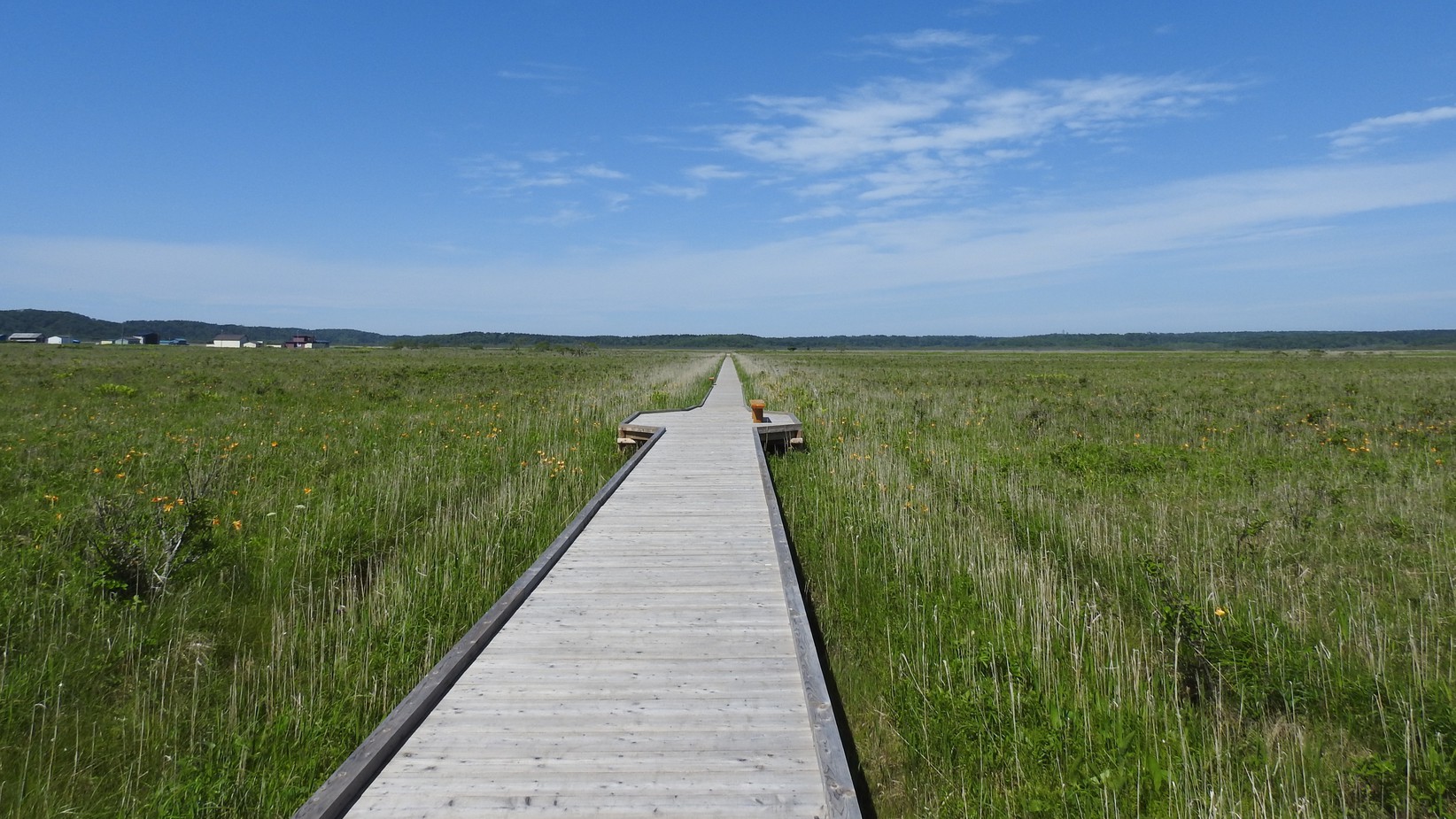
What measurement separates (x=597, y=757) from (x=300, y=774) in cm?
173

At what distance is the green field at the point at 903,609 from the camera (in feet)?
11.6

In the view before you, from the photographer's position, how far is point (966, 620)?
520 cm

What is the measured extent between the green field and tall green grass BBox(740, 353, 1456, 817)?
1.2 inches

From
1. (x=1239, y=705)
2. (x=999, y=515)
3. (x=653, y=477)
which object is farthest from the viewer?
(x=653, y=477)

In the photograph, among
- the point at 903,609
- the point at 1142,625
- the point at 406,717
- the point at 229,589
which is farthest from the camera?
the point at 229,589

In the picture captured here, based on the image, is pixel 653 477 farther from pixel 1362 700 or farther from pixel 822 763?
pixel 1362 700

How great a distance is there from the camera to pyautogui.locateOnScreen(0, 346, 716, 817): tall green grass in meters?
3.67

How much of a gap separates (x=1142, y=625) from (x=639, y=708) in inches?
163

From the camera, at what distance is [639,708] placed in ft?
12.0

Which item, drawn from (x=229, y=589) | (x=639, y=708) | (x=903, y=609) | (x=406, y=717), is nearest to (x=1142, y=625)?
(x=903, y=609)

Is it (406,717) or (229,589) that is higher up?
(406,717)

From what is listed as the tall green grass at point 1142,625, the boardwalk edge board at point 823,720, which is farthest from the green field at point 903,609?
Result: the boardwalk edge board at point 823,720

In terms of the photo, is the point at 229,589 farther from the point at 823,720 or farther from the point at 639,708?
the point at 823,720

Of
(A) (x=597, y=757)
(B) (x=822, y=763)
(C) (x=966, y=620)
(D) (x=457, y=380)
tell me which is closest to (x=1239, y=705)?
(C) (x=966, y=620)
